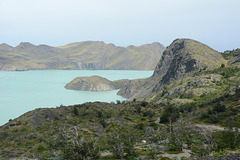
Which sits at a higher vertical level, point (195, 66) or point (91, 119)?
point (195, 66)

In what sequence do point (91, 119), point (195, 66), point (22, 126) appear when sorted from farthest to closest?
point (195, 66) → point (91, 119) → point (22, 126)

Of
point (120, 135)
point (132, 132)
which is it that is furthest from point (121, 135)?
point (132, 132)

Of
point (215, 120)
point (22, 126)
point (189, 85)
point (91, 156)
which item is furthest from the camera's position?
point (189, 85)

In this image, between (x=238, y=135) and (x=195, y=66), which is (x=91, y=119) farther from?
(x=195, y=66)

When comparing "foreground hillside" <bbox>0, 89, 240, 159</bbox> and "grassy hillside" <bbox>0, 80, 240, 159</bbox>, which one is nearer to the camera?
"foreground hillside" <bbox>0, 89, 240, 159</bbox>

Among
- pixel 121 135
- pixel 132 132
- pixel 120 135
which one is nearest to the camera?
pixel 120 135

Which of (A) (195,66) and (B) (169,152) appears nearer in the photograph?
(B) (169,152)

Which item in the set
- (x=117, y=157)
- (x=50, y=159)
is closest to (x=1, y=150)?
(x=50, y=159)

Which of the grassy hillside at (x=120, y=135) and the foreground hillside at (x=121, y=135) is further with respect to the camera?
the grassy hillside at (x=120, y=135)

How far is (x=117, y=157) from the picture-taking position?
2552cm

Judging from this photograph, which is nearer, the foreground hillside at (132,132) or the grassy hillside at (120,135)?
the foreground hillside at (132,132)

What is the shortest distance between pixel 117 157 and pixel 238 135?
1766 cm

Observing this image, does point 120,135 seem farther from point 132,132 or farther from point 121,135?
point 132,132

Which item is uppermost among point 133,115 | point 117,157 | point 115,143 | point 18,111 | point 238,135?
point 238,135
